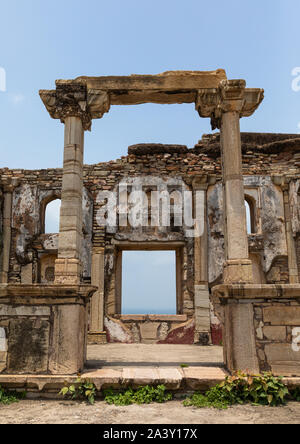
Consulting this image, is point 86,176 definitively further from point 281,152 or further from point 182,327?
point 281,152

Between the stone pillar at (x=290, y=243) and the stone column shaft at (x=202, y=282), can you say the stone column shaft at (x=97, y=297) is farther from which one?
the stone pillar at (x=290, y=243)

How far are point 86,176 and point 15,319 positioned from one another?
766cm

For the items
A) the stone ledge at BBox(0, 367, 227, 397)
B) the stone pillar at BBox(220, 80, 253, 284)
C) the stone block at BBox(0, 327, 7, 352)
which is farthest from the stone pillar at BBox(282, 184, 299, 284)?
the stone block at BBox(0, 327, 7, 352)

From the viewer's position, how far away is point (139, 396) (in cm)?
450

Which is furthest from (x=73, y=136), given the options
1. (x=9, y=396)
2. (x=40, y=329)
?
(x=9, y=396)

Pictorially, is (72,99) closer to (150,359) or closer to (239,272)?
(239,272)

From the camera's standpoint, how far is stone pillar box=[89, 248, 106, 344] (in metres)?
10.8

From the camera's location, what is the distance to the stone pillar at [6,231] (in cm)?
1159

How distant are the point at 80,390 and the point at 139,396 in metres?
0.73

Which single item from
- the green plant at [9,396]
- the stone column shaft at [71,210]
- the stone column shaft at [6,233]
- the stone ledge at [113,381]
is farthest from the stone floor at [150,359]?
the stone column shaft at [6,233]

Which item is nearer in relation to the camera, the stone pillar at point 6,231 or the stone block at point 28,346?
the stone block at point 28,346

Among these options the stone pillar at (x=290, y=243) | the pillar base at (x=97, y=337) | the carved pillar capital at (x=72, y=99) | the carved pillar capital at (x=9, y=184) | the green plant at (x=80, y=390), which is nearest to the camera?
the green plant at (x=80, y=390)

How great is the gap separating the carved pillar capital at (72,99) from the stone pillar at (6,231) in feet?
22.0
